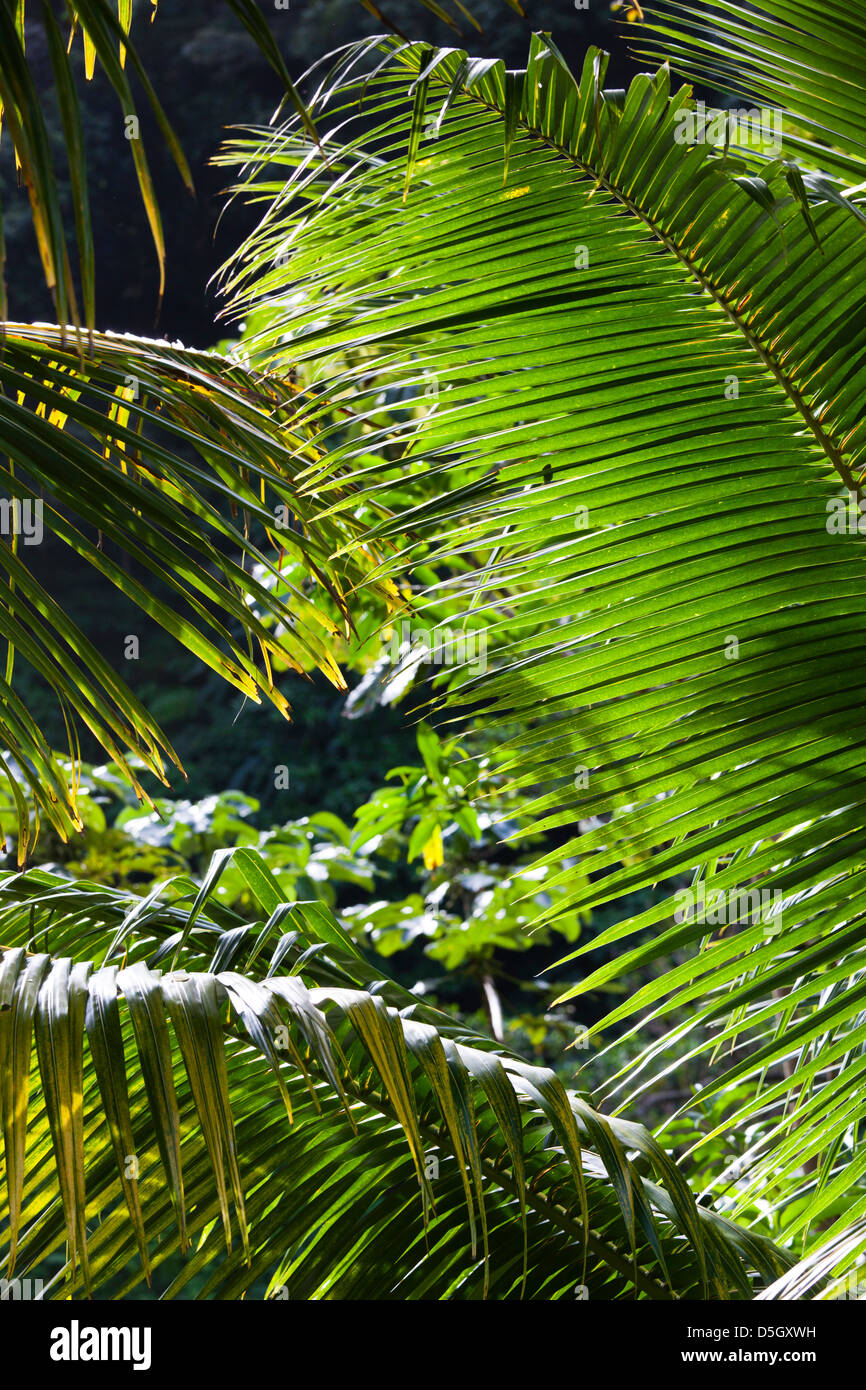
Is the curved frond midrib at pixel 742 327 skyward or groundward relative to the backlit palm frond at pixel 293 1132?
skyward

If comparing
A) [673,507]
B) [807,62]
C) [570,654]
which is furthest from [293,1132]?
[807,62]

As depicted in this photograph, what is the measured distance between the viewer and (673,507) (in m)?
0.77

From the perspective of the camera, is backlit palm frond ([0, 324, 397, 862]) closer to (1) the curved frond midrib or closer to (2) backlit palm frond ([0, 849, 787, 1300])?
(2) backlit palm frond ([0, 849, 787, 1300])

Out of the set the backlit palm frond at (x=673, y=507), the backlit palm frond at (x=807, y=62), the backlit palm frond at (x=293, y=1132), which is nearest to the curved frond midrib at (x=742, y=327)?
the backlit palm frond at (x=673, y=507)

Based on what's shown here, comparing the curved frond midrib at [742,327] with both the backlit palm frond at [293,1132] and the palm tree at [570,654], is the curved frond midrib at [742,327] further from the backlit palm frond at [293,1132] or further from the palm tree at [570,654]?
the backlit palm frond at [293,1132]

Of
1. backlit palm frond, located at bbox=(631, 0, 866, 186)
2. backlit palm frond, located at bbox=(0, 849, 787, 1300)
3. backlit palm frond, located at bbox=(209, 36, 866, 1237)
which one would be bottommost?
backlit palm frond, located at bbox=(0, 849, 787, 1300)

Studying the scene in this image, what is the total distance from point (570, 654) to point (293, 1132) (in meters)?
0.43

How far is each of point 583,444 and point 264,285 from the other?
384 mm

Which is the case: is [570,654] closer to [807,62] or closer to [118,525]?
A: [118,525]

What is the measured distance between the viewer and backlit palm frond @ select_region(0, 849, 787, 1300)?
628 millimetres

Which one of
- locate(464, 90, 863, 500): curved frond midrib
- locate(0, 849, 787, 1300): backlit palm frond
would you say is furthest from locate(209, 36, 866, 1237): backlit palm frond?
locate(0, 849, 787, 1300): backlit palm frond

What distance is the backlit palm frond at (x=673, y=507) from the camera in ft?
2.44

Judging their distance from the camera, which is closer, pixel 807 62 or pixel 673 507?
pixel 673 507
